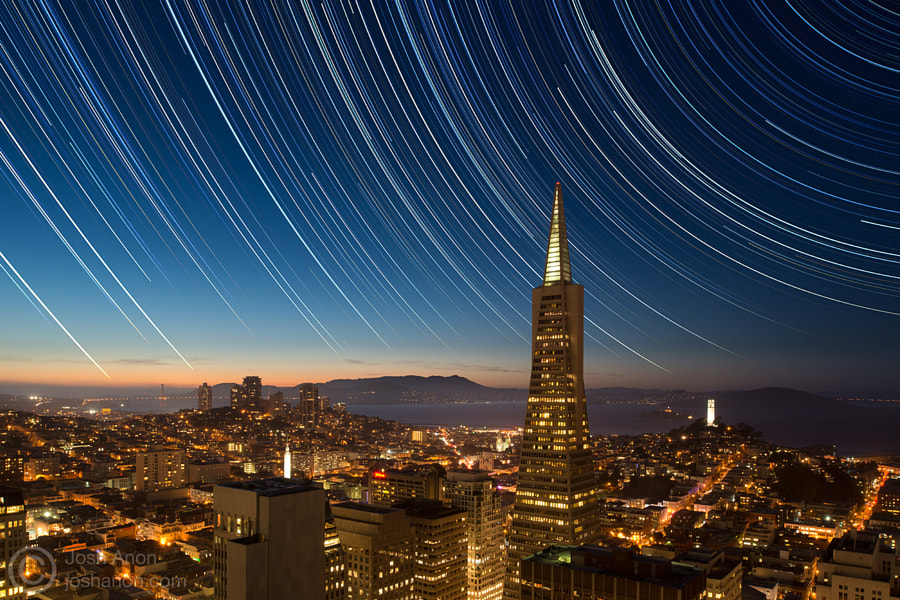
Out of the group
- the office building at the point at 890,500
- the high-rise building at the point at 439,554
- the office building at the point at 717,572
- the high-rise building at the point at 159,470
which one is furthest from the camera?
the high-rise building at the point at 159,470

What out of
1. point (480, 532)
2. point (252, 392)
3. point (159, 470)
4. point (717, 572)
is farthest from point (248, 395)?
point (717, 572)

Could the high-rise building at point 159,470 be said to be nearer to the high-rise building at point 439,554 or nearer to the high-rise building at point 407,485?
the high-rise building at point 407,485

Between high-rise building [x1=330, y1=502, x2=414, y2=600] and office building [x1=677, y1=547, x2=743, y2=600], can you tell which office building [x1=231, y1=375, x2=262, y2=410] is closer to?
high-rise building [x1=330, y1=502, x2=414, y2=600]

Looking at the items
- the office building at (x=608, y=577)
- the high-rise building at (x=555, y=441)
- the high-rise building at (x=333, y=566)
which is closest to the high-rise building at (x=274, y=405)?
the high-rise building at (x=555, y=441)

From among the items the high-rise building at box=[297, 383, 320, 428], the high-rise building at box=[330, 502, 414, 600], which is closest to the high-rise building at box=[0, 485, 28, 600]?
the high-rise building at box=[330, 502, 414, 600]

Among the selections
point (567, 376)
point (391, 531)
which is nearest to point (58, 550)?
point (391, 531)

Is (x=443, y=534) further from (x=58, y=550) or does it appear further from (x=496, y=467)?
(x=496, y=467)
